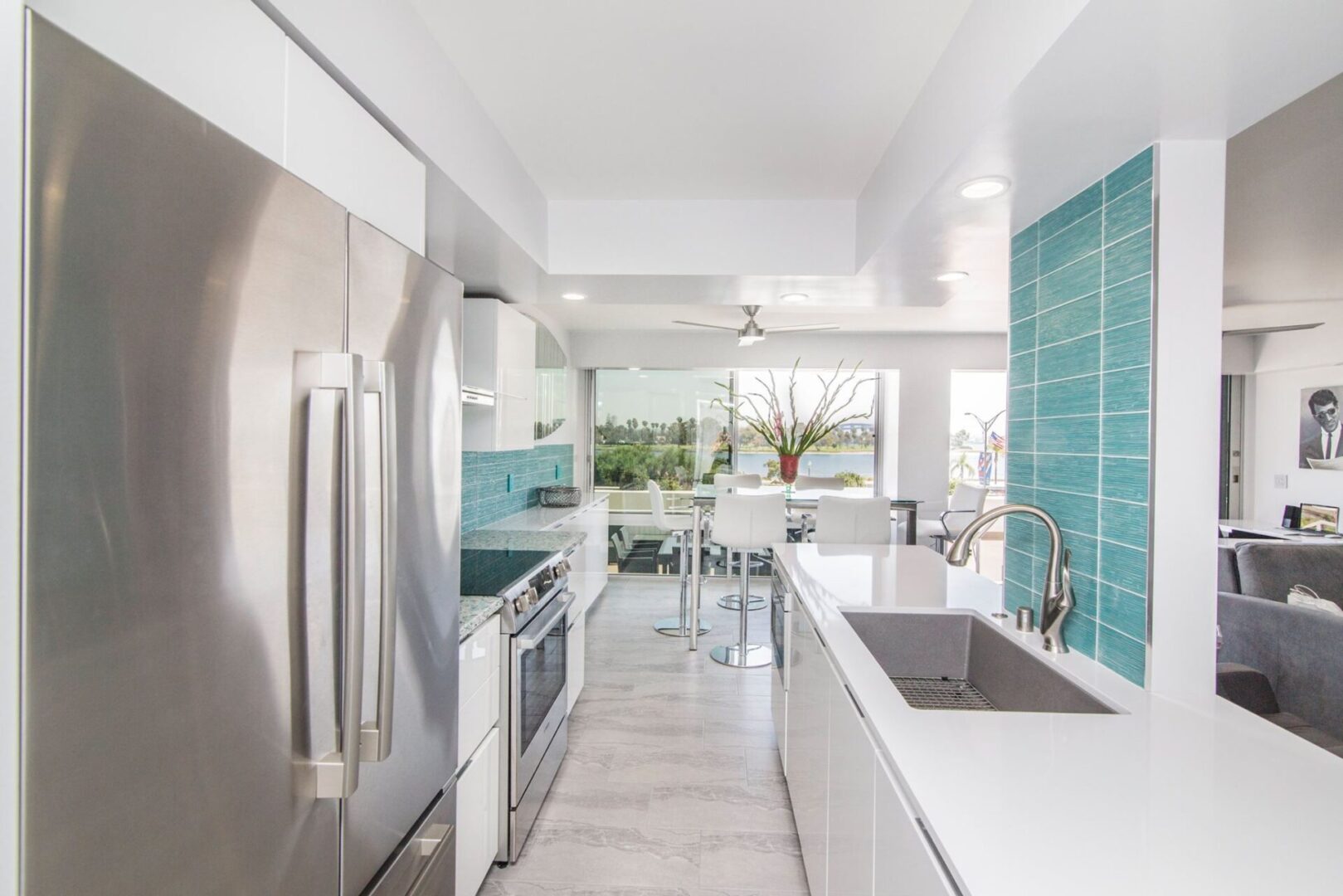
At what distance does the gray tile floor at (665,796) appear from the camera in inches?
83.5

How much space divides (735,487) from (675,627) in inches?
55.0

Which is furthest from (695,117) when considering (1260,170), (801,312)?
(801,312)

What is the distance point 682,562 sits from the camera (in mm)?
4797

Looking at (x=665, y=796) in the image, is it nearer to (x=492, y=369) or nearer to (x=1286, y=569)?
(x=492, y=369)

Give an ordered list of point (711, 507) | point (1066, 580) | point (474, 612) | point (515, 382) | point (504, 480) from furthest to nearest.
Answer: point (711, 507)
point (504, 480)
point (515, 382)
point (474, 612)
point (1066, 580)

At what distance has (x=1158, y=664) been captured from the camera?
56.3 inches

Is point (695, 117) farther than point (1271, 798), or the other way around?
point (695, 117)

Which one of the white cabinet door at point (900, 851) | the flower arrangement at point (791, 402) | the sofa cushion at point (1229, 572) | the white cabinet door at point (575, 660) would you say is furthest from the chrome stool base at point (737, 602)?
the white cabinet door at point (900, 851)

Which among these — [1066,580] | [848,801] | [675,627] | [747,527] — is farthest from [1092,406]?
[675,627]

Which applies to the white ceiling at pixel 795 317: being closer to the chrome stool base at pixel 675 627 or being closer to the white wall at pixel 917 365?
the white wall at pixel 917 365

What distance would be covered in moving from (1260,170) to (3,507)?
3019mm

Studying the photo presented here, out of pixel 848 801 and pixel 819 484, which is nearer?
pixel 848 801

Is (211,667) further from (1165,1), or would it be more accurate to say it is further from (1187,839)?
(1165,1)

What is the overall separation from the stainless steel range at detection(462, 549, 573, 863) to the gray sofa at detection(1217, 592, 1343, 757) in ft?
7.91
